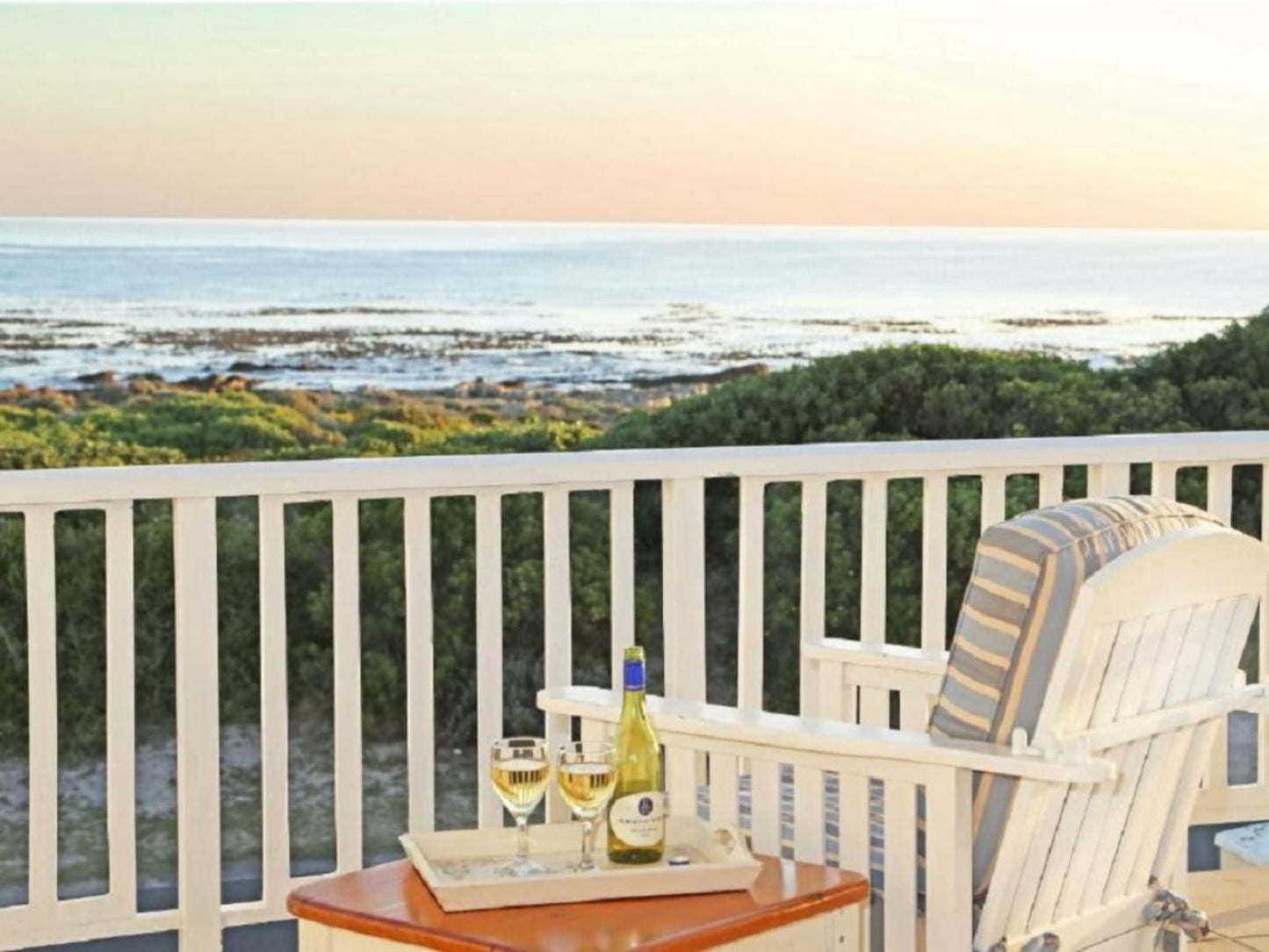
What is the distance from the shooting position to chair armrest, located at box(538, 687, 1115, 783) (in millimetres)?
2520

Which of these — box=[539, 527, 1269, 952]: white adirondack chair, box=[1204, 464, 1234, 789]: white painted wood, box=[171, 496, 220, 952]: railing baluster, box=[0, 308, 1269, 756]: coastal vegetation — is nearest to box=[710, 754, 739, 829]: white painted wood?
box=[539, 527, 1269, 952]: white adirondack chair

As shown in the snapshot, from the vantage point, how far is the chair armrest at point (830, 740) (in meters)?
2.52

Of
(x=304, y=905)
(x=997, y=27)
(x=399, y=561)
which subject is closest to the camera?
(x=304, y=905)

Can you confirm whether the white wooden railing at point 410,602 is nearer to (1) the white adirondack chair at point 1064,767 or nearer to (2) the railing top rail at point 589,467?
(2) the railing top rail at point 589,467

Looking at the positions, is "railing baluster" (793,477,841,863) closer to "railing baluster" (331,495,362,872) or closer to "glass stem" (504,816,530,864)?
"railing baluster" (331,495,362,872)

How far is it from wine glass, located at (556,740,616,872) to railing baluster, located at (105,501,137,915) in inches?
49.7

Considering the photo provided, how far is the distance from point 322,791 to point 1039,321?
4586 millimetres

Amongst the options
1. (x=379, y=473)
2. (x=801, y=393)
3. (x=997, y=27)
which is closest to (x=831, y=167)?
(x=997, y=27)

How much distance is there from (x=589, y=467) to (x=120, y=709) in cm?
91

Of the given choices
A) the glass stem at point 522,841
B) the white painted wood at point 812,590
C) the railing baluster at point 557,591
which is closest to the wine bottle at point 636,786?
the glass stem at point 522,841

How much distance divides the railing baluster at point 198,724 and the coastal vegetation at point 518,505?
10.8 feet

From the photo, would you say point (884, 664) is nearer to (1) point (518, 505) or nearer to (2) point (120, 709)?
(2) point (120, 709)

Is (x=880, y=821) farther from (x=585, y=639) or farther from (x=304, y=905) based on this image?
(x=585, y=639)

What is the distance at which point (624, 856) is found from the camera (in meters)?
2.52
